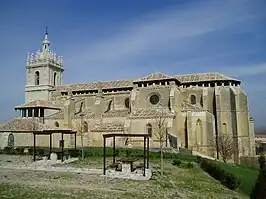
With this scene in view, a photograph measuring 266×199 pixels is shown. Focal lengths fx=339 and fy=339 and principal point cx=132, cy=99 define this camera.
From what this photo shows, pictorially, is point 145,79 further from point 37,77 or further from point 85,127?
point 37,77

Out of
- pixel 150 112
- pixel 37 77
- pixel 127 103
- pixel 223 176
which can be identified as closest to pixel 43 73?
pixel 37 77

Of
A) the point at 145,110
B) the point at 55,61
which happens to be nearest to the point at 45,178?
the point at 145,110

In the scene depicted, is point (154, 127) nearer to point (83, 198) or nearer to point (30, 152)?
point (30, 152)

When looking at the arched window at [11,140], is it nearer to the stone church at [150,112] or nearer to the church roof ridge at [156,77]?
the stone church at [150,112]

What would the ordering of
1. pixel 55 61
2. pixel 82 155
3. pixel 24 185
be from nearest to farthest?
pixel 24 185 < pixel 82 155 < pixel 55 61

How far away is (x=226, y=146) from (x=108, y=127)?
14.7m

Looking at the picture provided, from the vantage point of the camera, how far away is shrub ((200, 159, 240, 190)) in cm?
1889

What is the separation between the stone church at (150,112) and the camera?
135 ft

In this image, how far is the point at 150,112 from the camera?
41.6m

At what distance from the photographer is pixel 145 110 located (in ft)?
141

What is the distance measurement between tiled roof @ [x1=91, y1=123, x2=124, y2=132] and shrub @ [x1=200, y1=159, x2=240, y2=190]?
1727 centimetres

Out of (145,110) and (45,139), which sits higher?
(145,110)

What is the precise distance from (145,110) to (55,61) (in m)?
23.4

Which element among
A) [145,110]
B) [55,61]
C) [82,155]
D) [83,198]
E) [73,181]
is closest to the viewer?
[83,198]
